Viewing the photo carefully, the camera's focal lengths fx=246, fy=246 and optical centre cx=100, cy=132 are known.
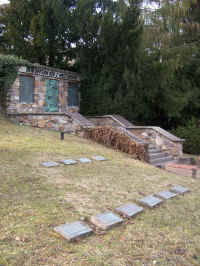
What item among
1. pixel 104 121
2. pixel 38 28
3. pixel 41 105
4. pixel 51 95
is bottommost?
pixel 104 121

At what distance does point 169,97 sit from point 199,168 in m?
4.01

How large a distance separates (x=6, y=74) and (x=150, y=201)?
8.73 m

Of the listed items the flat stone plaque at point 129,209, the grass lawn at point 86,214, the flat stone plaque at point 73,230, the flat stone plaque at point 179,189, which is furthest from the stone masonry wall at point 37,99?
the flat stone plaque at point 73,230

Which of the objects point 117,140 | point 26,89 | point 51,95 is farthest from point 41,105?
point 117,140

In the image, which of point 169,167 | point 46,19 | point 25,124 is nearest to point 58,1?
point 46,19

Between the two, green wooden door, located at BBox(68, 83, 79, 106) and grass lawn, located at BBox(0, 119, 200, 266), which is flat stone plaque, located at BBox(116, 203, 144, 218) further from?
green wooden door, located at BBox(68, 83, 79, 106)

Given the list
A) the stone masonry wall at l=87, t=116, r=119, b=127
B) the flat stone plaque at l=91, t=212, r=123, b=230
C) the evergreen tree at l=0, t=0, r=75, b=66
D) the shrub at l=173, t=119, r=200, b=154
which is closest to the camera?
the flat stone plaque at l=91, t=212, r=123, b=230

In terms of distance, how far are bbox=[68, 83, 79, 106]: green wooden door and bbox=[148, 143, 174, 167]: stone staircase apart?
17.3 feet

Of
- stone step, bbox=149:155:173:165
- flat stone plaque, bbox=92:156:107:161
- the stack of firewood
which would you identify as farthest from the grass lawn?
stone step, bbox=149:155:173:165

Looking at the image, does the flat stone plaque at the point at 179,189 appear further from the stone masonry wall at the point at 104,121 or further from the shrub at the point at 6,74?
the shrub at the point at 6,74

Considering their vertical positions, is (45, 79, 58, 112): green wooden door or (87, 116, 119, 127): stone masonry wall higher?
(45, 79, 58, 112): green wooden door

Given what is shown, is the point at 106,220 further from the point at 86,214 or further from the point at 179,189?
the point at 179,189

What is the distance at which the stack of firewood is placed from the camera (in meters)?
8.04

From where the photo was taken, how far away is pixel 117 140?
27.9 ft
